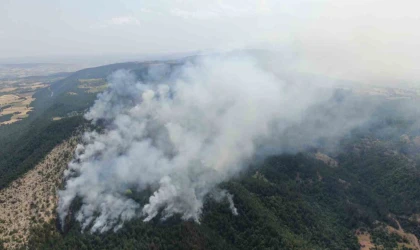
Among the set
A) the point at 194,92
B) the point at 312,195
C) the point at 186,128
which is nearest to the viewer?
the point at 312,195

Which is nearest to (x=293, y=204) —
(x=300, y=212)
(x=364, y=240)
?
(x=300, y=212)

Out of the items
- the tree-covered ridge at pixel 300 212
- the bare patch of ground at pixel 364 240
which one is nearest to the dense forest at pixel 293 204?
the tree-covered ridge at pixel 300 212

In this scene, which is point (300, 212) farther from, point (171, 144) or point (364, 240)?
point (171, 144)

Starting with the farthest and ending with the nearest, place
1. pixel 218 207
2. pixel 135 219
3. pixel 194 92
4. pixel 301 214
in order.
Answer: pixel 194 92 → pixel 301 214 → pixel 218 207 → pixel 135 219

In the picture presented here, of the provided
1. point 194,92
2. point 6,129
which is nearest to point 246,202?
point 194,92

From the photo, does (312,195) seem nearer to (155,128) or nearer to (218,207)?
(218,207)

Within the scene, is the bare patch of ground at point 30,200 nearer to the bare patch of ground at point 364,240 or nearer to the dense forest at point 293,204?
the dense forest at point 293,204

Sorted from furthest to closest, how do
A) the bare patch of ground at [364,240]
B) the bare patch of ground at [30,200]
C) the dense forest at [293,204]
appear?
1. the bare patch of ground at [364,240]
2. the dense forest at [293,204]
3. the bare patch of ground at [30,200]
